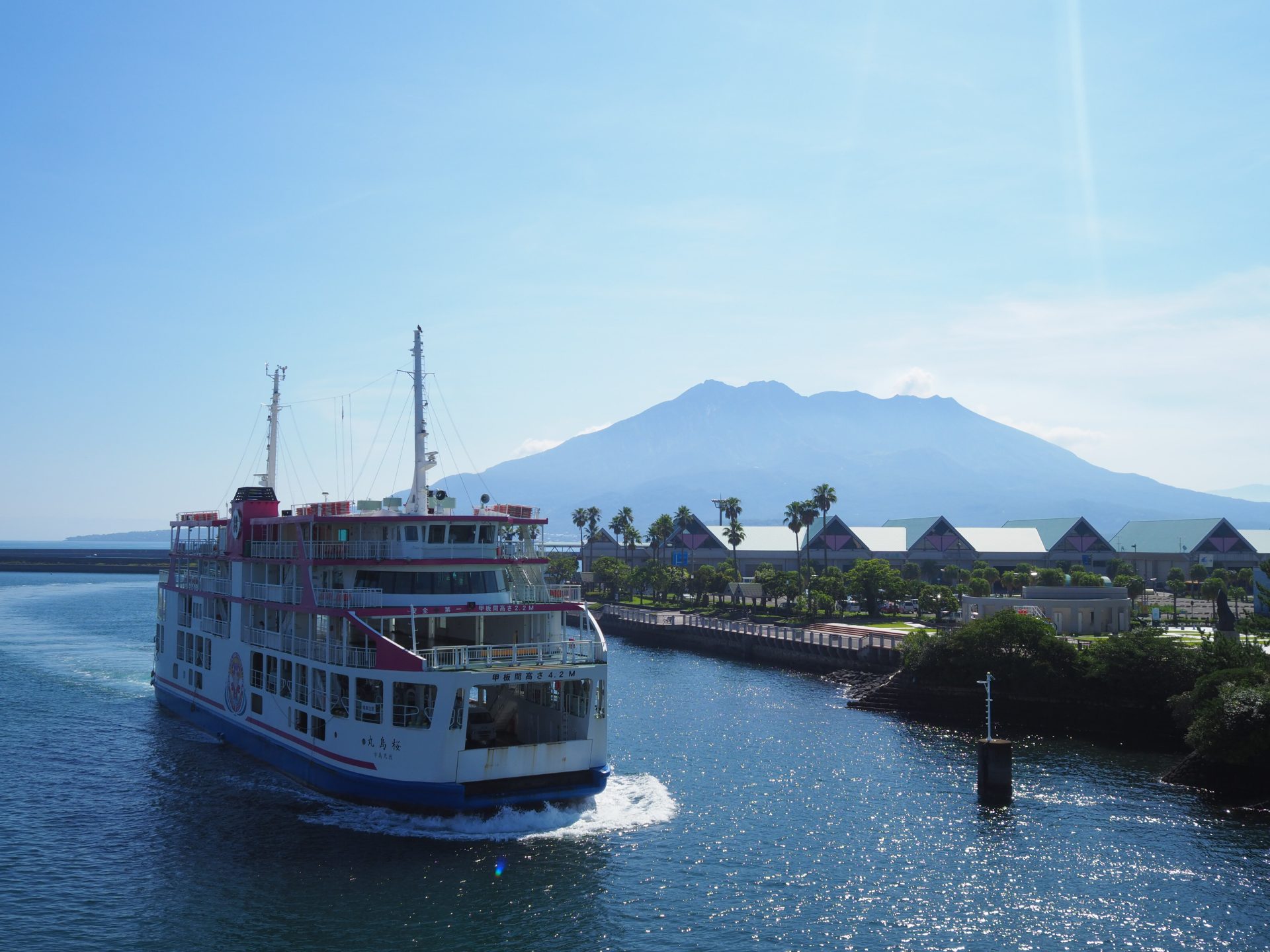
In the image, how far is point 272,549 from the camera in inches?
1626

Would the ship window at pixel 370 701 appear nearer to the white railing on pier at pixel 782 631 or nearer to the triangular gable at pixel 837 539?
the white railing on pier at pixel 782 631

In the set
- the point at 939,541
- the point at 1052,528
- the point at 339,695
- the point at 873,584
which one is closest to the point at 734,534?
the point at 873,584

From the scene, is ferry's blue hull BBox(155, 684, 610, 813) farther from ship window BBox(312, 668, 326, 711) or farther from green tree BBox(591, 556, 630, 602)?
green tree BBox(591, 556, 630, 602)

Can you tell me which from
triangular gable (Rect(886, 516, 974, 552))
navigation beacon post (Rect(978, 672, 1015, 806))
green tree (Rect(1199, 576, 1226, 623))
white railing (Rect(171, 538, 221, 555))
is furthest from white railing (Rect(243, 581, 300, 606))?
triangular gable (Rect(886, 516, 974, 552))

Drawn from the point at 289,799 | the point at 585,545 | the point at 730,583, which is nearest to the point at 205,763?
the point at 289,799

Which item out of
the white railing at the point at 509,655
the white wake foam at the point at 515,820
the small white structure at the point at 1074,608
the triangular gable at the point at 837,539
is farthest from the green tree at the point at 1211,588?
the white railing at the point at 509,655

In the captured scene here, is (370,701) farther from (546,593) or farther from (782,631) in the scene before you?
(782,631)

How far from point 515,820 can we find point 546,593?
30.3ft

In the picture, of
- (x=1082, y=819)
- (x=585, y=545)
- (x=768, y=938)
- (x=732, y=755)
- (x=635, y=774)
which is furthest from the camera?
(x=585, y=545)

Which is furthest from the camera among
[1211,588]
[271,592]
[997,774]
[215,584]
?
[1211,588]

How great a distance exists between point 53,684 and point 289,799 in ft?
113

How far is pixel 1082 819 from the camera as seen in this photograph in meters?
34.8

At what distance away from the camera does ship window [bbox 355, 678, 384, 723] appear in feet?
107

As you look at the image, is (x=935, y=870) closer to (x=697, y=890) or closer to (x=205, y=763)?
(x=697, y=890)
